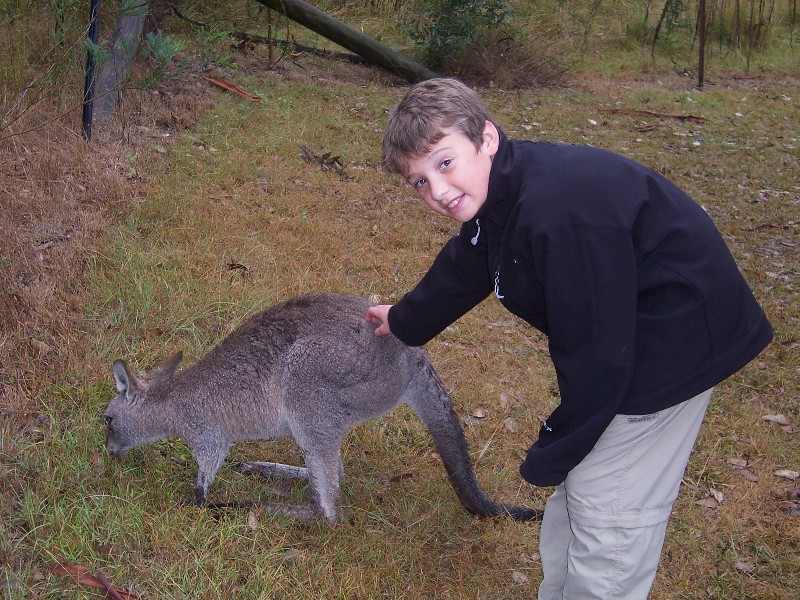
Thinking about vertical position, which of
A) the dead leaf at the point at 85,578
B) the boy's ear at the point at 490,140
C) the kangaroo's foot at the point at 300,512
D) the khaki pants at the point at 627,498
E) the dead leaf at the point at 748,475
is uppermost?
the boy's ear at the point at 490,140

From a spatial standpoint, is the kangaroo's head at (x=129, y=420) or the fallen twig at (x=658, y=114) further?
the fallen twig at (x=658, y=114)

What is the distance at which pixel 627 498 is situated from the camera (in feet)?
9.23

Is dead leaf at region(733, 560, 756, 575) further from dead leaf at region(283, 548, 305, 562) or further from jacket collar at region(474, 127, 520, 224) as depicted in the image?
jacket collar at region(474, 127, 520, 224)

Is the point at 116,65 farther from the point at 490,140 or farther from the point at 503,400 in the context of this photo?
the point at 490,140

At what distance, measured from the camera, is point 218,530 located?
3611 mm

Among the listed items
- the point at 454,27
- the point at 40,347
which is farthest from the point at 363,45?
the point at 40,347

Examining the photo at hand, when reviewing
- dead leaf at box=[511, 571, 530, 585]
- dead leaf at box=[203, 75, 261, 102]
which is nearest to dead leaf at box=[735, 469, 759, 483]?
dead leaf at box=[511, 571, 530, 585]

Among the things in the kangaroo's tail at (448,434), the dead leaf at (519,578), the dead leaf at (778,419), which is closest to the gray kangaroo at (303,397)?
the kangaroo's tail at (448,434)

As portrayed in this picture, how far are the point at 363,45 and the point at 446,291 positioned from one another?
326 inches

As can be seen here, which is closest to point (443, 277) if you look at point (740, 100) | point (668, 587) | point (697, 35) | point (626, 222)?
point (626, 222)

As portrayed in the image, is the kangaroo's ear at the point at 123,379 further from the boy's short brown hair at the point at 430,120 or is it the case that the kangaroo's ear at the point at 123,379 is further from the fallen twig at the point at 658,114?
the fallen twig at the point at 658,114

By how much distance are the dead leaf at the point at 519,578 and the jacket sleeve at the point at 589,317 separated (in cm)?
141

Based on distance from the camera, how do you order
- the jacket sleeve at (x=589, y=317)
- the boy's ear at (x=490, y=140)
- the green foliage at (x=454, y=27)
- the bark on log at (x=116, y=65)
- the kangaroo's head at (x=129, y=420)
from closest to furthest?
the jacket sleeve at (x=589, y=317)
the boy's ear at (x=490, y=140)
the kangaroo's head at (x=129, y=420)
the bark on log at (x=116, y=65)
the green foliage at (x=454, y=27)

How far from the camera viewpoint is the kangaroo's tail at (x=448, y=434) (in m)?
3.86
